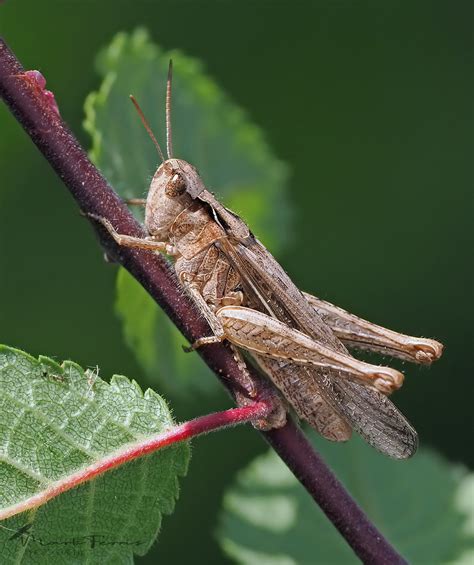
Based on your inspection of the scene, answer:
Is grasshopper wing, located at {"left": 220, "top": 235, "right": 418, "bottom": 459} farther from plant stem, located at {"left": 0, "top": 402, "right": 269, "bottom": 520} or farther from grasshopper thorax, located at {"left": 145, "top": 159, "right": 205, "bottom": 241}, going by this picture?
plant stem, located at {"left": 0, "top": 402, "right": 269, "bottom": 520}

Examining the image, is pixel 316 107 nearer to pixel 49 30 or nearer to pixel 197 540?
pixel 49 30

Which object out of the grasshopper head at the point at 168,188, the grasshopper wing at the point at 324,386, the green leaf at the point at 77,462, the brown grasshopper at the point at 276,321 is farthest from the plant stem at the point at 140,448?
the grasshopper head at the point at 168,188

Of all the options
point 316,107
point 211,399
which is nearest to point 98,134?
point 211,399

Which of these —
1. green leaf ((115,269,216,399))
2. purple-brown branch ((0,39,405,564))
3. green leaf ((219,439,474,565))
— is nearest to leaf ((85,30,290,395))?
green leaf ((115,269,216,399))

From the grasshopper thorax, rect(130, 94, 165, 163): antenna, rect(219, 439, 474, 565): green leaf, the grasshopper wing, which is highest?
rect(130, 94, 165, 163): antenna

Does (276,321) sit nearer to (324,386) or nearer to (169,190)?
(324,386)

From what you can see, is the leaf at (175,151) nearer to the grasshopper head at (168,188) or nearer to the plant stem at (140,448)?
the grasshopper head at (168,188)
